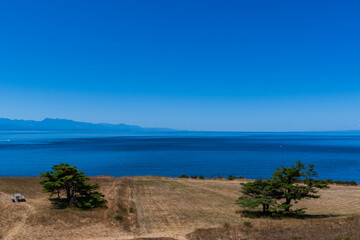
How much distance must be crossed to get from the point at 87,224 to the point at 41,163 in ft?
306

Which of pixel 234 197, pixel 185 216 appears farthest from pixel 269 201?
pixel 234 197

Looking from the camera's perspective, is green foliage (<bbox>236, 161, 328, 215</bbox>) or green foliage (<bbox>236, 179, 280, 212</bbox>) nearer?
green foliage (<bbox>236, 161, 328, 215</bbox>)

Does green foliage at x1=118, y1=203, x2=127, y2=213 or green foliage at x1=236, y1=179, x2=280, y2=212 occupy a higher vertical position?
green foliage at x1=236, y1=179, x2=280, y2=212

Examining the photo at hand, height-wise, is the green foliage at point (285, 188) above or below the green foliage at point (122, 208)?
above

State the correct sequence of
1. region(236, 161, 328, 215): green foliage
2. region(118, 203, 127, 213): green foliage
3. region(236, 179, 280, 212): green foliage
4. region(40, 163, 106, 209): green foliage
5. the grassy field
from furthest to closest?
1. region(118, 203, 127, 213): green foliage
2. region(40, 163, 106, 209): green foliage
3. region(236, 179, 280, 212): green foliage
4. region(236, 161, 328, 215): green foliage
5. the grassy field

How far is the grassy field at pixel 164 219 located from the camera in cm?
2170

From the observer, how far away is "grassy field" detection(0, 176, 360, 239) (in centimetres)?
2170

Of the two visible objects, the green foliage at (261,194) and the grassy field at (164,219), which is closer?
the grassy field at (164,219)

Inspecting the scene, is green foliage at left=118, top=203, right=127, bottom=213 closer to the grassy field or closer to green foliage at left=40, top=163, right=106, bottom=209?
the grassy field

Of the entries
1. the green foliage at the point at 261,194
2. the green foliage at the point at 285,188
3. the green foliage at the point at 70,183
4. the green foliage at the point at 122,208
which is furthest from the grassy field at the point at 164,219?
the green foliage at the point at 285,188

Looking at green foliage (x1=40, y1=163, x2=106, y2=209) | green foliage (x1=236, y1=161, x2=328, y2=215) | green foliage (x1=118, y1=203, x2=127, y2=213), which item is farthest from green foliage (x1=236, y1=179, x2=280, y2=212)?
green foliage (x1=40, y1=163, x2=106, y2=209)

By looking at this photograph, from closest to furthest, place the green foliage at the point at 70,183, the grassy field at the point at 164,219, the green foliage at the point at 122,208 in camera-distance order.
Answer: the grassy field at the point at 164,219 < the green foliage at the point at 70,183 < the green foliage at the point at 122,208

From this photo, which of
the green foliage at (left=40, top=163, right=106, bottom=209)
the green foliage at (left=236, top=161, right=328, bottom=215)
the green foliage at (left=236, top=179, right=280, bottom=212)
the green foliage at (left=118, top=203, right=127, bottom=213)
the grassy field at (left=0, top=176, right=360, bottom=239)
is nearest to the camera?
the grassy field at (left=0, top=176, right=360, bottom=239)

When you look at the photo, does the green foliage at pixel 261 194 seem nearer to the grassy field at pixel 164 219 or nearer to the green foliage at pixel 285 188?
the green foliage at pixel 285 188
